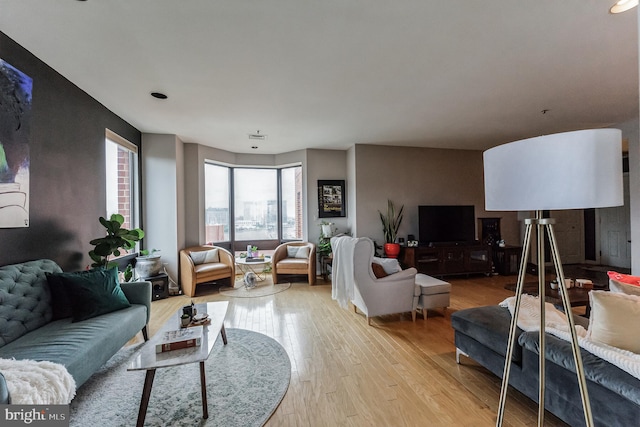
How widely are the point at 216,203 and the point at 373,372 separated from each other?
472 cm

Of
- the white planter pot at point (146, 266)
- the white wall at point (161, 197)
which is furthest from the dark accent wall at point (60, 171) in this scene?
the white wall at point (161, 197)

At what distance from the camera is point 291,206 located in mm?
6258

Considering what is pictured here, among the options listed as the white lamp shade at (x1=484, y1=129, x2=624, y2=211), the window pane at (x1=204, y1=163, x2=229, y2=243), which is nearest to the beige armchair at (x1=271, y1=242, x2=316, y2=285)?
the window pane at (x1=204, y1=163, x2=229, y2=243)

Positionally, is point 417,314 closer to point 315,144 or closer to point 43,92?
point 315,144

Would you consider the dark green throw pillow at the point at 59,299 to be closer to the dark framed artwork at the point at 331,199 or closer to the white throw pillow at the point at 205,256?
the white throw pillow at the point at 205,256

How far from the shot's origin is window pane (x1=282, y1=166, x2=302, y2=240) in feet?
20.3

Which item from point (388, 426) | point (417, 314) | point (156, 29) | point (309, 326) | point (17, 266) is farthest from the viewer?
point (417, 314)

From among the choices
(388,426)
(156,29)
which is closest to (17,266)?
(156,29)

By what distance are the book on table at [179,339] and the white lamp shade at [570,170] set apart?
6.86 ft

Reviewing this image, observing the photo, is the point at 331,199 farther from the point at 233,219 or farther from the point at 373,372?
the point at 373,372

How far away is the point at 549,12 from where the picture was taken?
1.85 m

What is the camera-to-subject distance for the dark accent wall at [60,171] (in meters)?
2.33

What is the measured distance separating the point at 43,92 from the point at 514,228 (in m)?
8.22

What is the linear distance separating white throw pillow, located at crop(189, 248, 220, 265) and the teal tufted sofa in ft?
7.60
